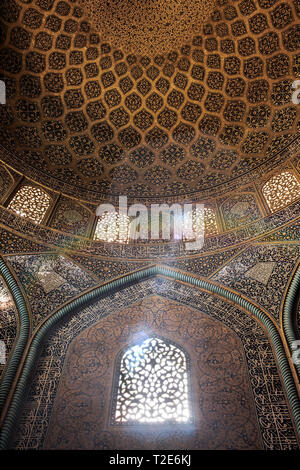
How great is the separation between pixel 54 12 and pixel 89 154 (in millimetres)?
3285

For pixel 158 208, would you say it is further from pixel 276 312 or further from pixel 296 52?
pixel 296 52

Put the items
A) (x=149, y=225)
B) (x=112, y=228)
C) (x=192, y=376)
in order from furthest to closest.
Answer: (x=149, y=225) → (x=112, y=228) → (x=192, y=376)

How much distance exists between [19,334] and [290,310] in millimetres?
4359

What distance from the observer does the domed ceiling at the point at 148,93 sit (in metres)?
8.66

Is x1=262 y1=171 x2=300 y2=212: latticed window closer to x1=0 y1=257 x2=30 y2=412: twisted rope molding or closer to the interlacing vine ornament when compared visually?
the interlacing vine ornament

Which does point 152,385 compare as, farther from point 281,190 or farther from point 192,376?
point 281,190

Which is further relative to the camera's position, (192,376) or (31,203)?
(31,203)

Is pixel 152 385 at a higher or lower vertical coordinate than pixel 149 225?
lower

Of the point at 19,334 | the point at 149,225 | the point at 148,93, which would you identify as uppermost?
the point at 148,93

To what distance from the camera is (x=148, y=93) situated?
9.55 metres

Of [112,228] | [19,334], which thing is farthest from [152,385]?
[112,228]

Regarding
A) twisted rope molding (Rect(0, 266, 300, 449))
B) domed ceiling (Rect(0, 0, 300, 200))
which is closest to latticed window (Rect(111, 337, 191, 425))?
twisted rope molding (Rect(0, 266, 300, 449))

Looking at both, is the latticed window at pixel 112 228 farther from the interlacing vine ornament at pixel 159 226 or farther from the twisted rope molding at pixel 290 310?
the twisted rope molding at pixel 290 310

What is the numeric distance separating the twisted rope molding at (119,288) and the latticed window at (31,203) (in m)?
2.14
